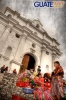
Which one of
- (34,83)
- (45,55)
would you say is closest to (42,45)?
(45,55)

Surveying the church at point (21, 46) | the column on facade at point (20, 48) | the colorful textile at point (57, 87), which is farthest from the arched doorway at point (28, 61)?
the colorful textile at point (57, 87)

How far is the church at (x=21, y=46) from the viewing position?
45.9ft

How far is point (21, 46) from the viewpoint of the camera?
15625mm

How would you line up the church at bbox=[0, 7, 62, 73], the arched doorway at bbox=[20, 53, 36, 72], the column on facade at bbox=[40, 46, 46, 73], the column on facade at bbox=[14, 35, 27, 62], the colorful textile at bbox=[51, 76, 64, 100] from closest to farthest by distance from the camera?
1. the colorful textile at bbox=[51, 76, 64, 100]
2. the church at bbox=[0, 7, 62, 73]
3. the column on facade at bbox=[14, 35, 27, 62]
4. the arched doorway at bbox=[20, 53, 36, 72]
5. the column on facade at bbox=[40, 46, 46, 73]

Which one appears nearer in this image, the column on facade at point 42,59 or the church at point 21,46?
the church at point 21,46

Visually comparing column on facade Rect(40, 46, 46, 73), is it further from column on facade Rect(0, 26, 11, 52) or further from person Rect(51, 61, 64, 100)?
person Rect(51, 61, 64, 100)

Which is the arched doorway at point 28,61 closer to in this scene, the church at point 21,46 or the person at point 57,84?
the church at point 21,46

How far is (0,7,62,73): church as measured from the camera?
14.0m

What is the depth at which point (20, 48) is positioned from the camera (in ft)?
50.5

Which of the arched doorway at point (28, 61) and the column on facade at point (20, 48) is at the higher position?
the column on facade at point (20, 48)

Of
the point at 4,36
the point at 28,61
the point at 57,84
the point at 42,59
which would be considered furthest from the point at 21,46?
the point at 57,84

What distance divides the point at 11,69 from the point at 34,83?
7490 mm

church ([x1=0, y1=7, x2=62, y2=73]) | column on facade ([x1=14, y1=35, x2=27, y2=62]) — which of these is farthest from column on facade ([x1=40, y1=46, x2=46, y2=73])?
column on facade ([x1=14, y1=35, x2=27, y2=62])

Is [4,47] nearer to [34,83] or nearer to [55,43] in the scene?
[34,83]
